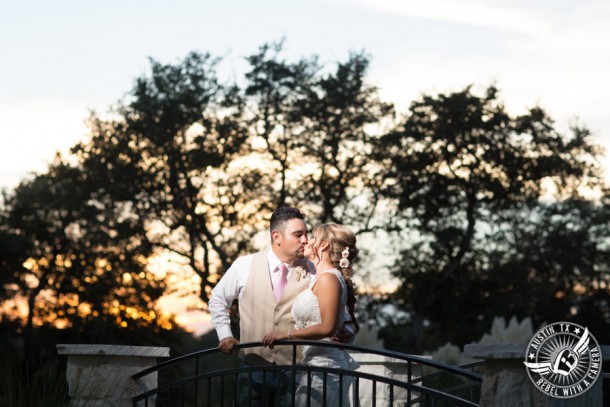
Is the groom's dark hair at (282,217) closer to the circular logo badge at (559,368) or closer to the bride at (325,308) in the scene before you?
the bride at (325,308)

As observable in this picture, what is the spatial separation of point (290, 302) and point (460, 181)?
77.2ft

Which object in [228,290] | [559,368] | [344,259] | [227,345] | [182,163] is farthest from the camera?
[182,163]

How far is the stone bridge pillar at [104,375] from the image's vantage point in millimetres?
7547

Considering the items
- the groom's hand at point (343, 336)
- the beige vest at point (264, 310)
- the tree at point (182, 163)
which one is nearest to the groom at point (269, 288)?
the beige vest at point (264, 310)

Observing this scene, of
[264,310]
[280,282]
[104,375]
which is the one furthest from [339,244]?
[104,375]

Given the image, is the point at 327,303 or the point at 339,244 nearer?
the point at 327,303

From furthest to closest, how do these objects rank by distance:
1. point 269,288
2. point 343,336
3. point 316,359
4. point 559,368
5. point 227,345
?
point 269,288 < point 227,345 < point 343,336 < point 316,359 < point 559,368

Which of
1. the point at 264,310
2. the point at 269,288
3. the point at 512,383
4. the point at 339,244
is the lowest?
the point at 512,383

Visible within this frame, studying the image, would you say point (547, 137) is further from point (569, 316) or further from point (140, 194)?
point (140, 194)

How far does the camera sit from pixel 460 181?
29734mm

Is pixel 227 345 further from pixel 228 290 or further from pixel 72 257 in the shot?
pixel 72 257

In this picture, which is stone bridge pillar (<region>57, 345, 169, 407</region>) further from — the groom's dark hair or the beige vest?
the groom's dark hair

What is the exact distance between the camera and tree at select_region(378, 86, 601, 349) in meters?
29.4

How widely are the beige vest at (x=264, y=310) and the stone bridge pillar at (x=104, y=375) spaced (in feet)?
2.96
